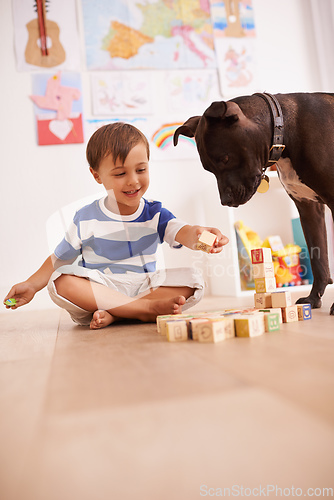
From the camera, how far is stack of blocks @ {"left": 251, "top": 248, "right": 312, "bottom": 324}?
1021 mm

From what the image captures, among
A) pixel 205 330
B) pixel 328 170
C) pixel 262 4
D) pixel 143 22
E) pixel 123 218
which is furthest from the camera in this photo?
pixel 262 4

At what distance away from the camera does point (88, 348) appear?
85cm

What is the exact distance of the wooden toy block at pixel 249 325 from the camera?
84 cm

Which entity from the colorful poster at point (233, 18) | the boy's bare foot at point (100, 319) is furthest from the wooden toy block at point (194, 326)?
the colorful poster at point (233, 18)

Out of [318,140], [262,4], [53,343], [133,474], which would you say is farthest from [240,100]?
[262,4]

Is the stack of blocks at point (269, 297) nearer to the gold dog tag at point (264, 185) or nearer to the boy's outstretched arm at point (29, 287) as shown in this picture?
the gold dog tag at point (264, 185)

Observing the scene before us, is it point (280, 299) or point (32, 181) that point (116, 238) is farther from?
point (32, 181)

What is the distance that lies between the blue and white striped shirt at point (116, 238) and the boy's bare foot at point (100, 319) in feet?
0.58

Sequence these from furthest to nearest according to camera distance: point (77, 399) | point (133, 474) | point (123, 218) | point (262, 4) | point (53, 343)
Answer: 1. point (262, 4)
2. point (123, 218)
3. point (53, 343)
4. point (77, 399)
5. point (133, 474)

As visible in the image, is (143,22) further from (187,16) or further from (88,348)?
(88,348)

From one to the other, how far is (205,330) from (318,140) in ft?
1.95

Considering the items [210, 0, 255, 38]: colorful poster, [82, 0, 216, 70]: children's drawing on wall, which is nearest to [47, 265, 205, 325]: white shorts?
[82, 0, 216, 70]: children's drawing on wall

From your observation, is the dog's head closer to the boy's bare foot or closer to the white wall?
the boy's bare foot

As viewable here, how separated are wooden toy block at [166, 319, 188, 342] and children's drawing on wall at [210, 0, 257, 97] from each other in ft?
6.91
